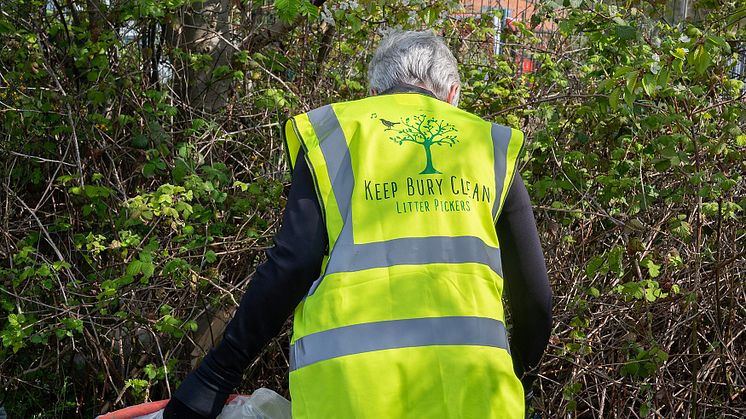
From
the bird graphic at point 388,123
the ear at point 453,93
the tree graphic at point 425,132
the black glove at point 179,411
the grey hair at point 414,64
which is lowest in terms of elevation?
the black glove at point 179,411

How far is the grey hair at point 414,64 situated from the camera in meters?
2.51

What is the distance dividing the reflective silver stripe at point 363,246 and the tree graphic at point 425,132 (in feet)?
0.44

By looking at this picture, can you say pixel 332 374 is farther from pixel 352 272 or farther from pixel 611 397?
pixel 611 397

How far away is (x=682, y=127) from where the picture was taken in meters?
3.77

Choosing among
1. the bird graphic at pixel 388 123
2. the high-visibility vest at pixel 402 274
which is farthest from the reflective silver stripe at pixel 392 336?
the bird graphic at pixel 388 123

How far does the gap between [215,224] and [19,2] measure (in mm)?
1561

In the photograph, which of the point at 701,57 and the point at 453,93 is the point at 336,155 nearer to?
the point at 453,93

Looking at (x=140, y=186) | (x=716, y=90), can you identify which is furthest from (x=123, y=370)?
(x=716, y=90)

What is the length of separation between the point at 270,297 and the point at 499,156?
687 millimetres

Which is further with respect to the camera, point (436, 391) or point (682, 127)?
point (682, 127)

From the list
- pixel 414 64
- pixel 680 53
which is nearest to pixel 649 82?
pixel 680 53

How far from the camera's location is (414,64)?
2502mm

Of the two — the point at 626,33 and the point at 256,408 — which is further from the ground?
the point at 626,33

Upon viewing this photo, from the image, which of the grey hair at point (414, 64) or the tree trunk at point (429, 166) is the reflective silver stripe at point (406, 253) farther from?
the grey hair at point (414, 64)
